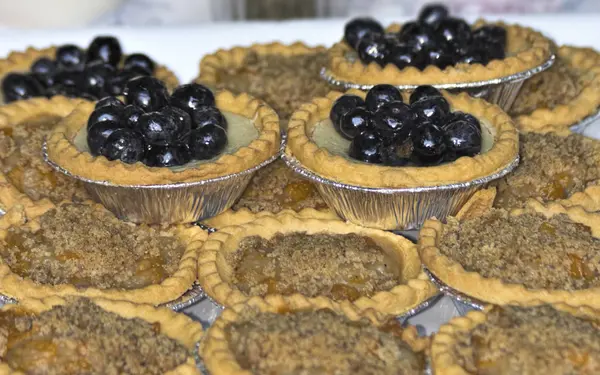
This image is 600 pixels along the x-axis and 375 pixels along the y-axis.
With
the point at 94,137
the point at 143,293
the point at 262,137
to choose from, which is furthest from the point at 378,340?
the point at 94,137

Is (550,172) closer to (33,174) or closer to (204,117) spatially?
(204,117)

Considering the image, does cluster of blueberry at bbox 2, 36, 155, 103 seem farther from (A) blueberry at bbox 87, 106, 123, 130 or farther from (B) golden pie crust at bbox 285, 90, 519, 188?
(B) golden pie crust at bbox 285, 90, 519, 188

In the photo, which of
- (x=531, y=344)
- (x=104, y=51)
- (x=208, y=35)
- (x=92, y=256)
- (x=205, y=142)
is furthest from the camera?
(x=208, y=35)

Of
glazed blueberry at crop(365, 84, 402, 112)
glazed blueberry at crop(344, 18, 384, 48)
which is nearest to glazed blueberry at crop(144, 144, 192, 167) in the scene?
glazed blueberry at crop(365, 84, 402, 112)

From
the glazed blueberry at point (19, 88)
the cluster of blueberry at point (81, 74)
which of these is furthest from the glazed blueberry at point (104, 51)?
the glazed blueberry at point (19, 88)

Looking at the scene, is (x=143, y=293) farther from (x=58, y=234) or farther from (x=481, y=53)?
(x=481, y=53)

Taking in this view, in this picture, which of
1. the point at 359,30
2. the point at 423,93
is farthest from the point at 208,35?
the point at 423,93
